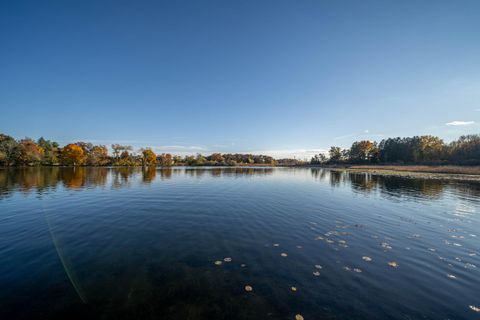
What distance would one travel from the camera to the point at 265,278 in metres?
6.25

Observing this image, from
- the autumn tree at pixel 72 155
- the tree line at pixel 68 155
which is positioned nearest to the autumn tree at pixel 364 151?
the tree line at pixel 68 155

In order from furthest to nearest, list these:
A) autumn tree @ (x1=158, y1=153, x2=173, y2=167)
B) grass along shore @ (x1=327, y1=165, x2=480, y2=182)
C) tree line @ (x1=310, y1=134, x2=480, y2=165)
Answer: autumn tree @ (x1=158, y1=153, x2=173, y2=167) < tree line @ (x1=310, y1=134, x2=480, y2=165) < grass along shore @ (x1=327, y1=165, x2=480, y2=182)

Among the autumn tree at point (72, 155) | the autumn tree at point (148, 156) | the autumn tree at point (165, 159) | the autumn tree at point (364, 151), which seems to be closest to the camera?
the autumn tree at point (72, 155)

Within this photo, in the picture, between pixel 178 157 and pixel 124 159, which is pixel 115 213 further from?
pixel 178 157

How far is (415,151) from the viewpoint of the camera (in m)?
96.9

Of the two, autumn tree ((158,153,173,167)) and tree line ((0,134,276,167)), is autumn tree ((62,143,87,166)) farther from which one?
autumn tree ((158,153,173,167))

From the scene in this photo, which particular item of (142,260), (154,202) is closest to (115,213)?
(154,202)

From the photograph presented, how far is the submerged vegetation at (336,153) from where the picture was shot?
8450cm

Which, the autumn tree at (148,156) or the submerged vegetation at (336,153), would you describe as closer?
the submerged vegetation at (336,153)

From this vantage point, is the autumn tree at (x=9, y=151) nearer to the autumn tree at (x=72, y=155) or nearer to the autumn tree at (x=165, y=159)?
the autumn tree at (x=72, y=155)

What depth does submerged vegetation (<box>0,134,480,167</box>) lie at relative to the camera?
8450cm

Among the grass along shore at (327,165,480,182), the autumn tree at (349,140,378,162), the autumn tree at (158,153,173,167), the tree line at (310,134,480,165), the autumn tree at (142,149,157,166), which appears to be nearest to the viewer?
the grass along shore at (327,165,480,182)

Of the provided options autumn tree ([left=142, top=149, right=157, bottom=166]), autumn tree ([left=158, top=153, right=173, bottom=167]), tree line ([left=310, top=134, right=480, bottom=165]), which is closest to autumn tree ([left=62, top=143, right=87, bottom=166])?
autumn tree ([left=142, top=149, right=157, bottom=166])

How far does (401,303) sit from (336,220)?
8136 millimetres
